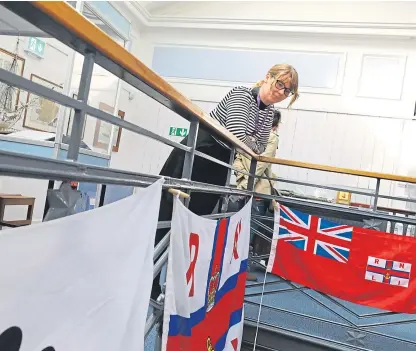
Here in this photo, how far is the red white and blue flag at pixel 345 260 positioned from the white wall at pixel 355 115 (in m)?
2.54

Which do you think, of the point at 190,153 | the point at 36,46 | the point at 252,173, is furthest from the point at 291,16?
the point at 190,153

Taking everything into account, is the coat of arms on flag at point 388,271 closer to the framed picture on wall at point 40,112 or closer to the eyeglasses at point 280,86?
the eyeglasses at point 280,86

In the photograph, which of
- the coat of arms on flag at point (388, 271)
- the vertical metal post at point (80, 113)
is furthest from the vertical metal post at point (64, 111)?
the vertical metal post at point (80, 113)

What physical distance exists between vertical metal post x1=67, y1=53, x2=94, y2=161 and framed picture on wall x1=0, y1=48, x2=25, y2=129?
313 centimetres

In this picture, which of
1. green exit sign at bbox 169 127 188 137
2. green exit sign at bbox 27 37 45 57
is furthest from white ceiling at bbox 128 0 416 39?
green exit sign at bbox 27 37 45 57

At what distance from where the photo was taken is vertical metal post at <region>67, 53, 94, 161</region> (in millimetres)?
651

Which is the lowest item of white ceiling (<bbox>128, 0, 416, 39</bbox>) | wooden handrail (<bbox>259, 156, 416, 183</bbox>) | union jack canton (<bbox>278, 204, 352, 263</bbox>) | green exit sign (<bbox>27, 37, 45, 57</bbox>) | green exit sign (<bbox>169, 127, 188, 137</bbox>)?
union jack canton (<bbox>278, 204, 352, 263</bbox>)

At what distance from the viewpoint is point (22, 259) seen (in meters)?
0.48

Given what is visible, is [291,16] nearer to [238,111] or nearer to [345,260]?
[345,260]

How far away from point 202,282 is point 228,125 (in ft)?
2.31

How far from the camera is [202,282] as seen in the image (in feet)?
4.22

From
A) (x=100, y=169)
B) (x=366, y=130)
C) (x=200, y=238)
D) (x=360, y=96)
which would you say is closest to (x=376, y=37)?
(x=360, y=96)

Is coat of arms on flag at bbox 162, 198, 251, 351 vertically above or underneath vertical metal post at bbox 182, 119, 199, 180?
underneath

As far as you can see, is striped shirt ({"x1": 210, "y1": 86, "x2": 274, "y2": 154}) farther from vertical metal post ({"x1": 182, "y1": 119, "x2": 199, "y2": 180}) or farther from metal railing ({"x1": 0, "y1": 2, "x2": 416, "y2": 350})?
metal railing ({"x1": 0, "y1": 2, "x2": 416, "y2": 350})
